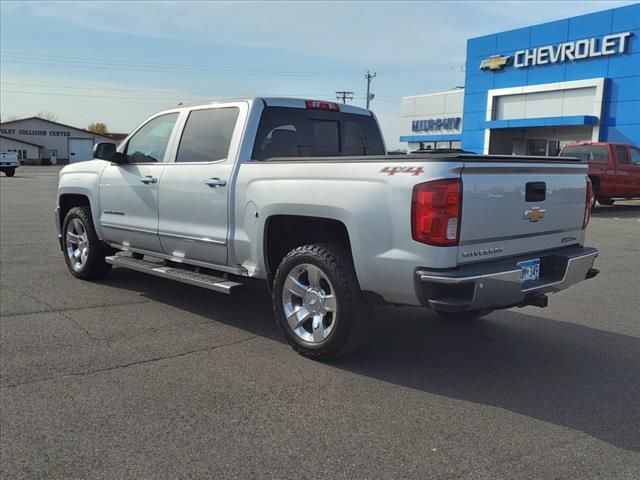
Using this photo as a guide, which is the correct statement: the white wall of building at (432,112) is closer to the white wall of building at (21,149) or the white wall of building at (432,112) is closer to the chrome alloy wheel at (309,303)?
the chrome alloy wheel at (309,303)

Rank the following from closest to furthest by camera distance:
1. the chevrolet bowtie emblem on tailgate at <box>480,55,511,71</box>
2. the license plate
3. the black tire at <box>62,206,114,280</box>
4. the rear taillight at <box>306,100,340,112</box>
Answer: the license plate, the rear taillight at <box>306,100,340,112</box>, the black tire at <box>62,206,114,280</box>, the chevrolet bowtie emblem on tailgate at <box>480,55,511,71</box>

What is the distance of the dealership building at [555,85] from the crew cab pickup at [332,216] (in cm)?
2548

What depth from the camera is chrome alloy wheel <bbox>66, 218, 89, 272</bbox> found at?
728 centimetres

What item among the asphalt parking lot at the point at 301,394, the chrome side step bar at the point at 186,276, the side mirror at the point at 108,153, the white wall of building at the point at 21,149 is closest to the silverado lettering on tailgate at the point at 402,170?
the asphalt parking lot at the point at 301,394

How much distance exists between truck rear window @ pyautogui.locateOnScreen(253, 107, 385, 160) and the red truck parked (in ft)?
41.0

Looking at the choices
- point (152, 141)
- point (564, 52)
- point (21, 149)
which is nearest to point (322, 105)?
point (152, 141)

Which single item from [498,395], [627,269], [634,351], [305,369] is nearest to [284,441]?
[305,369]

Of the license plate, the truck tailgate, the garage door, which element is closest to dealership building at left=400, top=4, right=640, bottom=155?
the truck tailgate

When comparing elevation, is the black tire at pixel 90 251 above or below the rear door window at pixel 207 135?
below

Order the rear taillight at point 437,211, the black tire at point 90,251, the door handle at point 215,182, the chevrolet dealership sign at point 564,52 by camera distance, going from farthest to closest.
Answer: the chevrolet dealership sign at point 564,52 < the black tire at point 90,251 < the door handle at point 215,182 < the rear taillight at point 437,211

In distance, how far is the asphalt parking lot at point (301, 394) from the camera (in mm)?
3152

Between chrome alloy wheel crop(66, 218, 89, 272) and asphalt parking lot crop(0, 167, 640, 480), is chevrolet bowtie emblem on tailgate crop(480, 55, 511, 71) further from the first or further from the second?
chrome alloy wheel crop(66, 218, 89, 272)

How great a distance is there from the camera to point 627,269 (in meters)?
8.65

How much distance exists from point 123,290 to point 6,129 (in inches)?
3383
